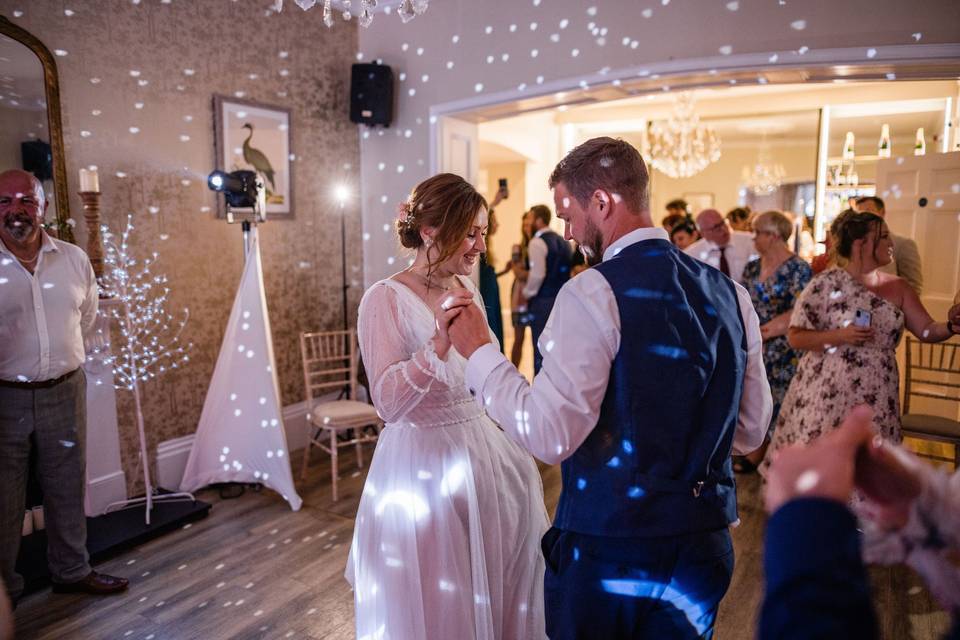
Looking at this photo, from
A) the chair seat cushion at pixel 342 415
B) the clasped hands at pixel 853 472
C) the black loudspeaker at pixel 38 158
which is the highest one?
the black loudspeaker at pixel 38 158

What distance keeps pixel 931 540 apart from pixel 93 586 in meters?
2.93

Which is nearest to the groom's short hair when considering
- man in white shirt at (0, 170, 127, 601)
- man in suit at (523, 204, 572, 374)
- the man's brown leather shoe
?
man in white shirt at (0, 170, 127, 601)

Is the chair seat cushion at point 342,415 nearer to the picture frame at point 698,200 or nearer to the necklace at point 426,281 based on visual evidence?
the necklace at point 426,281

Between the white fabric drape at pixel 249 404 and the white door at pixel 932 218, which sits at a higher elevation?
the white door at pixel 932 218

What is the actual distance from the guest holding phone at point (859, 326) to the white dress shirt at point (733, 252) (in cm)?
153

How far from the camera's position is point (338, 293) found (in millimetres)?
4594

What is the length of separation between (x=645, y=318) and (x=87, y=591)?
105 inches

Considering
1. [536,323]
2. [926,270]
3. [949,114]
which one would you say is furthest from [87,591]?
[949,114]

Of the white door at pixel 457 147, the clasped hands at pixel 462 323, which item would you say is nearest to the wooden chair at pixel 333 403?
the white door at pixel 457 147

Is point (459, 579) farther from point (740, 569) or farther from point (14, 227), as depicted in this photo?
point (14, 227)

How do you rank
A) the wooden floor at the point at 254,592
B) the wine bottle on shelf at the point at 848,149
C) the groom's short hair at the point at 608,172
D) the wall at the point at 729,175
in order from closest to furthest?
1. the groom's short hair at the point at 608,172
2. the wooden floor at the point at 254,592
3. the wine bottle on shelf at the point at 848,149
4. the wall at the point at 729,175

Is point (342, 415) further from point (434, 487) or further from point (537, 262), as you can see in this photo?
point (537, 262)

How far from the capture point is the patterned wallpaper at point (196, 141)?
3035 millimetres

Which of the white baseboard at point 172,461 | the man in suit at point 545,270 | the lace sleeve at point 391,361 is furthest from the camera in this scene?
the man in suit at point 545,270
